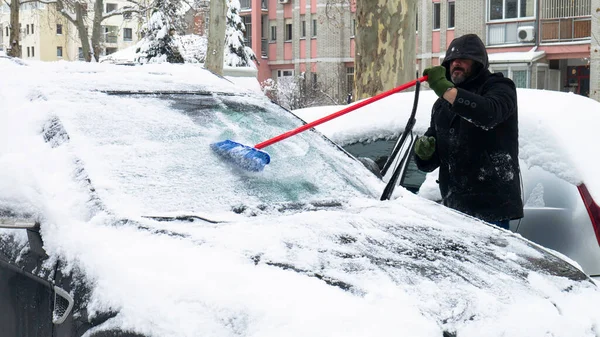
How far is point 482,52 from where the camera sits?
162 inches

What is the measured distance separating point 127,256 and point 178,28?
28.6m

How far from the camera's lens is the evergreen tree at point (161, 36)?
28016 mm

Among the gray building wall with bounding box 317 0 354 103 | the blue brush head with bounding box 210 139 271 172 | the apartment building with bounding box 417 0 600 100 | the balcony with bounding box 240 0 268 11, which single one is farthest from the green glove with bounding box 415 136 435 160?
the balcony with bounding box 240 0 268 11

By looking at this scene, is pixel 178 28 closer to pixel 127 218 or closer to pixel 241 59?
pixel 241 59

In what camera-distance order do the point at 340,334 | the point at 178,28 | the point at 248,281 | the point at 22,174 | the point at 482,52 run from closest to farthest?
1. the point at 340,334
2. the point at 248,281
3. the point at 22,174
4. the point at 482,52
5. the point at 178,28

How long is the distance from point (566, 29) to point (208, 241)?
91.0 ft

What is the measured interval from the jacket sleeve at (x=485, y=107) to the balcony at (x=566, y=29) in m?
25.4

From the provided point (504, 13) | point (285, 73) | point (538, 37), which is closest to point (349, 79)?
point (285, 73)

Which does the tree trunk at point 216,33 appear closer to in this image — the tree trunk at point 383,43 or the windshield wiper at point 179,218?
the tree trunk at point 383,43

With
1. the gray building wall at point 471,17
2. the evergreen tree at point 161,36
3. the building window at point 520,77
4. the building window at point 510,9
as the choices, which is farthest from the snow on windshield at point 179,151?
the gray building wall at point 471,17

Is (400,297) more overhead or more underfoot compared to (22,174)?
more underfoot

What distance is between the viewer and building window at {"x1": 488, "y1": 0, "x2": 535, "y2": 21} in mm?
28422

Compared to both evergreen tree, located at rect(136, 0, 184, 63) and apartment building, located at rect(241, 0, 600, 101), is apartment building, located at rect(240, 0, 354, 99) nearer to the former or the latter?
apartment building, located at rect(241, 0, 600, 101)

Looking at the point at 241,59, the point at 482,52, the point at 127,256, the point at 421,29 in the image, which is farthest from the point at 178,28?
the point at 127,256
